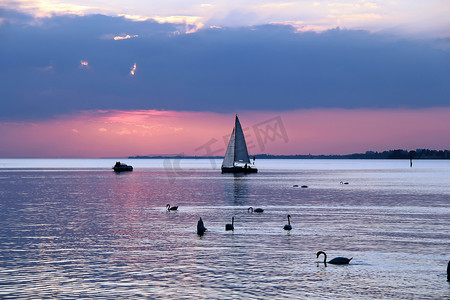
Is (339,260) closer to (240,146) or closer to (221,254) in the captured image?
(221,254)

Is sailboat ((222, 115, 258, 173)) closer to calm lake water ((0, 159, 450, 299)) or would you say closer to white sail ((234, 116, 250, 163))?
white sail ((234, 116, 250, 163))

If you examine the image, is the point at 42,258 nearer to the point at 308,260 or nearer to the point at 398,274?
the point at 308,260

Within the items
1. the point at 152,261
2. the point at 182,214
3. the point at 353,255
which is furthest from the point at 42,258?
the point at 182,214

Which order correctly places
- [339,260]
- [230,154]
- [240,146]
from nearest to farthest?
[339,260]
[240,146]
[230,154]

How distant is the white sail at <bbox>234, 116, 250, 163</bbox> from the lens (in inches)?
6934

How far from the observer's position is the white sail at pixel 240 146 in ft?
578

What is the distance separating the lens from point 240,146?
178375mm

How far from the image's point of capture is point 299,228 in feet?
171

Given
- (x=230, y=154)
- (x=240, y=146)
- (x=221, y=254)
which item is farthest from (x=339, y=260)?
(x=230, y=154)

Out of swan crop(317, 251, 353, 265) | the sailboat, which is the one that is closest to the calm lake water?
swan crop(317, 251, 353, 265)

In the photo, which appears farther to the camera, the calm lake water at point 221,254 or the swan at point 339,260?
the swan at point 339,260

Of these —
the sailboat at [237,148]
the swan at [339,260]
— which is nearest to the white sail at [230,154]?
the sailboat at [237,148]

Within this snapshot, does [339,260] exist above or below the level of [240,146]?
below

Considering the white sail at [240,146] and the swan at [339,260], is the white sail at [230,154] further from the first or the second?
the swan at [339,260]
